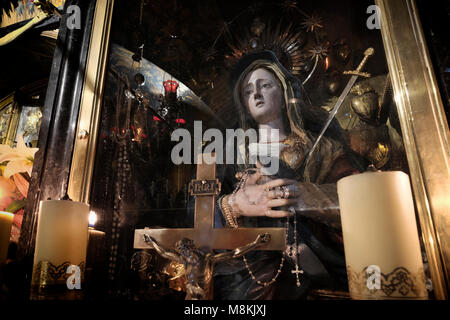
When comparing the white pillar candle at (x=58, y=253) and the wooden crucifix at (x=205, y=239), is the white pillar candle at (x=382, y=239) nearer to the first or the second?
the wooden crucifix at (x=205, y=239)

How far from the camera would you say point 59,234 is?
110 cm

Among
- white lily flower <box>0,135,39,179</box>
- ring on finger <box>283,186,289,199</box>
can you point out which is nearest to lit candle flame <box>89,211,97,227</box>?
white lily flower <box>0,135,39,179</box>

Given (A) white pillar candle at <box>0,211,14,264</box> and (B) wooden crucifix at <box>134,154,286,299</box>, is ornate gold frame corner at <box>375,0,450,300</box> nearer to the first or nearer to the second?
(B) wooden crucifix at <box>134,154,286,299</box>

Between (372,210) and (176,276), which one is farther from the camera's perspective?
(176,276)

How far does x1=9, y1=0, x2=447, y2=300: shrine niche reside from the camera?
1281mm

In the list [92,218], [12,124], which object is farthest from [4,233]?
[12,124]

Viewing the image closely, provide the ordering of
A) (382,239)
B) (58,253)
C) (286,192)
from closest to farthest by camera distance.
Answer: (382,239), (58,253), (286,192)

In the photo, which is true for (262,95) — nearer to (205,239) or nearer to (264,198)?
(264,198)

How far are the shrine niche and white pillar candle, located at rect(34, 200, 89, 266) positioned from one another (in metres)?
0.24

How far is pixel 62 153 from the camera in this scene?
5.48ft

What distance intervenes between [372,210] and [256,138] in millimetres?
740

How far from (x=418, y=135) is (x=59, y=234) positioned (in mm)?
1266
